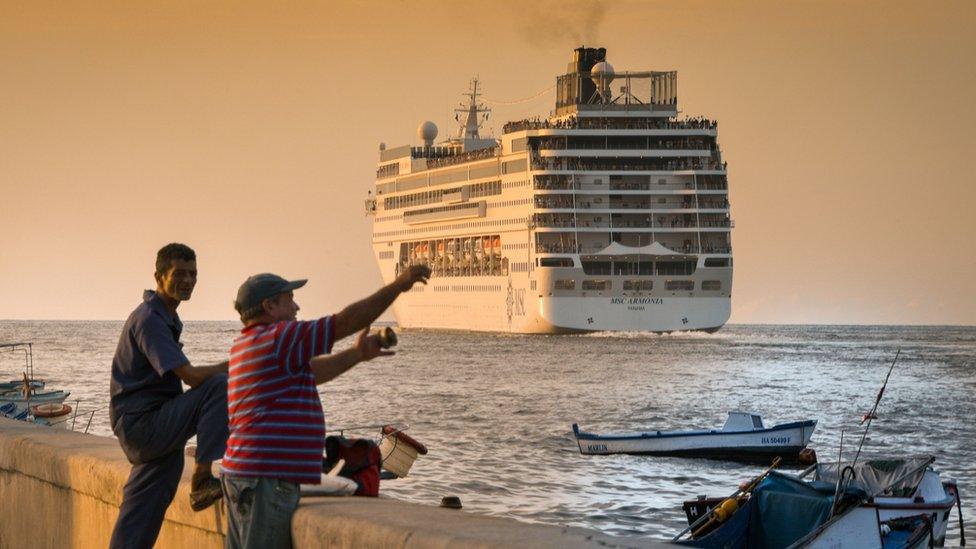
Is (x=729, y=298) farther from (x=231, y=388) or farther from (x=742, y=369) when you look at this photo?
(x=231, y=388)

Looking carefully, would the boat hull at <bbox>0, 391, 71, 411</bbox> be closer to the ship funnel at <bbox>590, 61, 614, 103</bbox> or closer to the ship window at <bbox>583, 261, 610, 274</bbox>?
the ship window at <bbox>583, 261, 610, 274</bbox>

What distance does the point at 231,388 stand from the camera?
16.4 ft

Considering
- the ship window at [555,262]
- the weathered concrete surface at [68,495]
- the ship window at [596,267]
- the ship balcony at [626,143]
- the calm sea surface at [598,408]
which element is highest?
the ship balcony at [626,143]

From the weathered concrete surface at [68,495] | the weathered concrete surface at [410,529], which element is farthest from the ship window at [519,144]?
the weathered concrete surface at [410,529]

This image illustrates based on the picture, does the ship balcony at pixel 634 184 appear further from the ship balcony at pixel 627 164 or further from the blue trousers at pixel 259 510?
the blue trousers at pixel 259 510

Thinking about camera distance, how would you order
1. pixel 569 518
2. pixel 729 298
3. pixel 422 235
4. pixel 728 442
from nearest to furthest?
pixel 569 518, pixel 728 442, pixel 729 298, pixel 422 235

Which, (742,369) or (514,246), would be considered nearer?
(742,369)

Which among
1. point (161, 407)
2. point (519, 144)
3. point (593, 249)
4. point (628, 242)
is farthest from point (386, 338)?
point (519, 144)

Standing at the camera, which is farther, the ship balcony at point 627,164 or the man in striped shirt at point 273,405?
the ship balcony at point 627,164

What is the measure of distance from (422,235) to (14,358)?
128ft

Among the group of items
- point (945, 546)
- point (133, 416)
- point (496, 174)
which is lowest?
point (945, 546)

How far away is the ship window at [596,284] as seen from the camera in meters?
79.9

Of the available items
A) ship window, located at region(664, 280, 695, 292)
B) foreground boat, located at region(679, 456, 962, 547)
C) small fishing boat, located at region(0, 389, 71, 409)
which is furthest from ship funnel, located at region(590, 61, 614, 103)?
foreground boat, located at region(679, 456, 962, 547)

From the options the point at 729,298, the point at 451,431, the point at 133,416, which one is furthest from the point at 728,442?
the point at 729,298
